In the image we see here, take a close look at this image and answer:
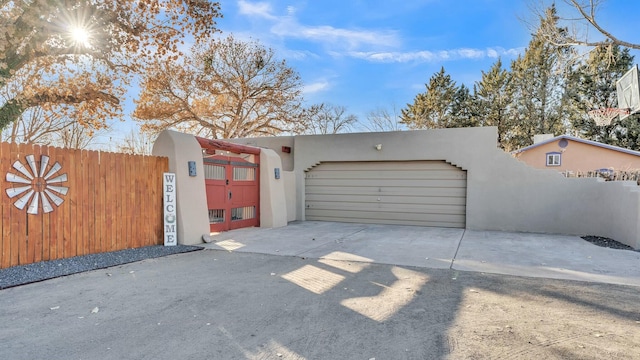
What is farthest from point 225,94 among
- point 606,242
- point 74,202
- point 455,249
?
point 606,242

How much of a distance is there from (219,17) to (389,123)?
2086 centimetres

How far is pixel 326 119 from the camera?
1088 inches

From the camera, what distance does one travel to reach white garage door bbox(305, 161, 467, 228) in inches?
411

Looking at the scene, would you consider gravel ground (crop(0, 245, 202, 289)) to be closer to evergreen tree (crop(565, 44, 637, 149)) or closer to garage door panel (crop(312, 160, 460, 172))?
garage door panel (crop(312, 160, 460, 172))

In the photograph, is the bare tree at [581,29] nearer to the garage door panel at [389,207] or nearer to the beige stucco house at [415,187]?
the beige stucco house at [415,187]

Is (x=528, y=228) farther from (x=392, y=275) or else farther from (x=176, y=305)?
(x=176, y=305)

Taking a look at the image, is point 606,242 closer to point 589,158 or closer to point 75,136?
point 589,158

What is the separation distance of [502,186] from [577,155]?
43.0ft

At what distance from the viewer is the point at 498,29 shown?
15195 millimetres

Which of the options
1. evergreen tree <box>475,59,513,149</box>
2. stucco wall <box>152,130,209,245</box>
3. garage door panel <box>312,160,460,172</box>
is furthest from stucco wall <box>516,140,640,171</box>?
stucco wall <box>152,130,209,245</box>

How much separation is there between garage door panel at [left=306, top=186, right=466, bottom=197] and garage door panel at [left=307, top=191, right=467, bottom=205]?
0.07 m

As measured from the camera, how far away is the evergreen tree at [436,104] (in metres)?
29.2

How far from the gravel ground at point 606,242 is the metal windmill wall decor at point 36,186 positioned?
10117 mm

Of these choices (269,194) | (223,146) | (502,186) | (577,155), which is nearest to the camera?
(223,146)
